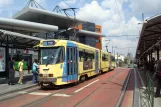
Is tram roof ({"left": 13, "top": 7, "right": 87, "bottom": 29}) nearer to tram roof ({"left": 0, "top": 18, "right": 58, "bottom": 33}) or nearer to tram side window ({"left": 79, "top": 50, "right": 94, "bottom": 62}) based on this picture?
tram roof ({"left": 0, "top": 18, "right": 58, "bottom": 33})

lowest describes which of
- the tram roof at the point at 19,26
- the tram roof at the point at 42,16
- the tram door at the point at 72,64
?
the tram door at the point at 72,64

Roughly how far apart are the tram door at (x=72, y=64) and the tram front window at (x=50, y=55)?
0.98 metres

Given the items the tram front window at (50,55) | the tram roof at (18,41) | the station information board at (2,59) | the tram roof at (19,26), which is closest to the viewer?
the tram front window at (50,55)

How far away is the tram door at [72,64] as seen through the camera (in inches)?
723

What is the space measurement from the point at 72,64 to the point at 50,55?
6.61ft

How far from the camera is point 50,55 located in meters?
17.6

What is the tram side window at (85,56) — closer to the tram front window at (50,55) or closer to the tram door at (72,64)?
the tram door at (72,64)

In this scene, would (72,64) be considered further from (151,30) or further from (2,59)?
(151,30)

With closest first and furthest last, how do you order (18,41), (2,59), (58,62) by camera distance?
1. (58,62)
2. (2,59)
3. (18,41)

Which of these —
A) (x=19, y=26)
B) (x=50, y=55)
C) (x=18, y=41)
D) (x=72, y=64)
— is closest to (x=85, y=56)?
(x=72, y=64)

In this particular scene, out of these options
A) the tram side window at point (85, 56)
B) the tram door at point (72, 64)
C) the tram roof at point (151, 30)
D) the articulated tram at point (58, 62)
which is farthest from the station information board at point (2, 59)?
the tram roof at point (151, 30)

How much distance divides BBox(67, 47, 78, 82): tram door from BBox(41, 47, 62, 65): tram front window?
0.98 metres

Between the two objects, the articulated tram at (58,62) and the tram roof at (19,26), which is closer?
the articulated tram at (58,62)

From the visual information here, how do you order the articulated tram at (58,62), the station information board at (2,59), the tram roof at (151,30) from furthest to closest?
the station information board at (2,59) → the articulated tram at (58,62) → the tram roof at (151,30)
